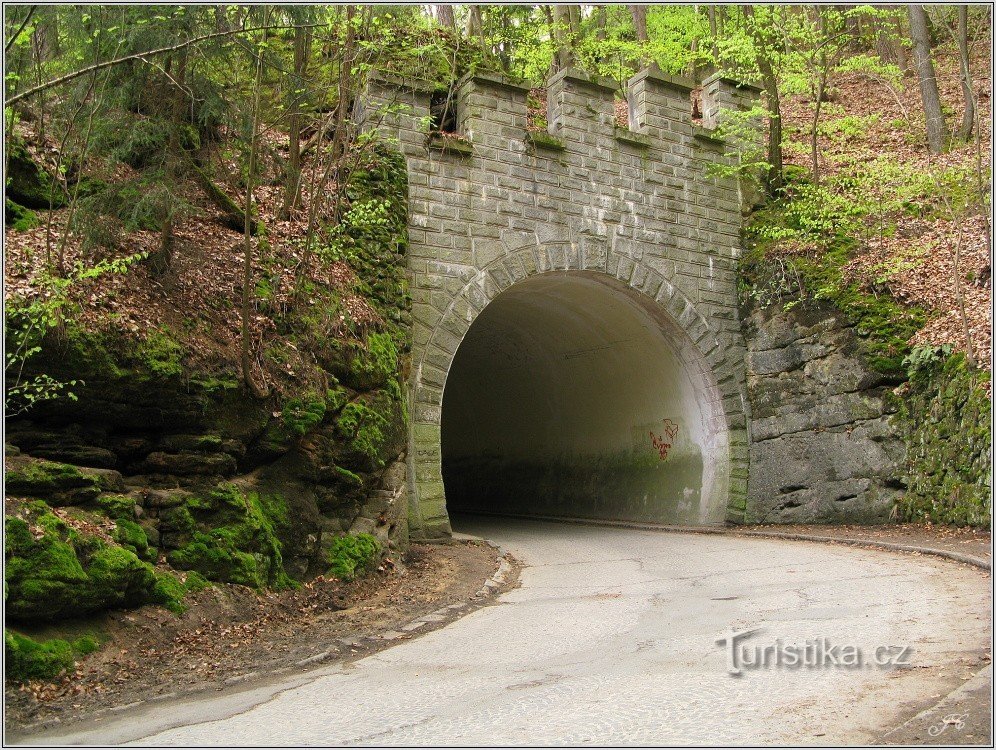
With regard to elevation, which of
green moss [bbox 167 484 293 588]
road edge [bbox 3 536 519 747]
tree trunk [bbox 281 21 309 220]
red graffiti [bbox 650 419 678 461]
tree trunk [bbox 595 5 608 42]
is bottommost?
road edge [bbox 3 536 519 747]

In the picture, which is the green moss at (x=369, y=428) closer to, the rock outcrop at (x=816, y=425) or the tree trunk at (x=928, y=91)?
the rock outcrop at (x=816, y=425)

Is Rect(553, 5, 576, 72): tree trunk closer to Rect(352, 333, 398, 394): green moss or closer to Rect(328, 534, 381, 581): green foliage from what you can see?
Rect(352, 333, 398, 394): green moss

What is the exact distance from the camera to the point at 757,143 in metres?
13.9

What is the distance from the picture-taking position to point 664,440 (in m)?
14.0

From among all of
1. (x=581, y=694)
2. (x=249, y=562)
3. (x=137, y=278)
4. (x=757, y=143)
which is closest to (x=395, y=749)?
(x=581, y=694)

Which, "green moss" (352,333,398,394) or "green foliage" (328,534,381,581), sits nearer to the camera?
"green foliage" (328,534,381,581)

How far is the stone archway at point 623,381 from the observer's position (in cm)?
1090

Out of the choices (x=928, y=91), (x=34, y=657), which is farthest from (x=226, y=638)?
(x=928, y=91)

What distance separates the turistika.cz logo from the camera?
4688 mm

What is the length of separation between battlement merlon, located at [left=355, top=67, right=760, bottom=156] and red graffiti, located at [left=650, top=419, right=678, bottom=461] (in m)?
4.50

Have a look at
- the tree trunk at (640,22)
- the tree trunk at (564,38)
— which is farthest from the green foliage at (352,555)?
the tree trunk at (640,22)

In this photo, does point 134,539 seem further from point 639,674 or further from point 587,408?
point 587,408

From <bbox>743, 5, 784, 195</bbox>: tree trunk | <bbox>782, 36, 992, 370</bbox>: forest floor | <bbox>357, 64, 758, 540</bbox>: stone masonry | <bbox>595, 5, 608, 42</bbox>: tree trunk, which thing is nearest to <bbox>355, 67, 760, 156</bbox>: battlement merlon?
<bbox>357, 64, 758, 540</bbox>: stone masonry

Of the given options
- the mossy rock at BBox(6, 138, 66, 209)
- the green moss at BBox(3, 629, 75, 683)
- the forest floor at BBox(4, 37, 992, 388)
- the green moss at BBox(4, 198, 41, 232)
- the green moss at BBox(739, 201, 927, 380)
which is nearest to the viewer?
the green moss at BBox(3, 629, 75, 683)
